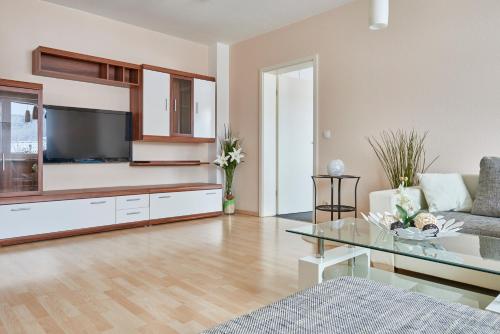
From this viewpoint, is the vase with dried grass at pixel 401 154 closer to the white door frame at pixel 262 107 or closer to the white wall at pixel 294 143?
the white door frame at pixel 262 107

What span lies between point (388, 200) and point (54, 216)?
3.33 meters

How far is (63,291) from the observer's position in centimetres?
239

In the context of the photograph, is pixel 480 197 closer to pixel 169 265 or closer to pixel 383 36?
pixel 383 36

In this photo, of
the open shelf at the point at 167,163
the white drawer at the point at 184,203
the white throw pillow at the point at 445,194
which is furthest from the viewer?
the open shelf at the point at 167,163

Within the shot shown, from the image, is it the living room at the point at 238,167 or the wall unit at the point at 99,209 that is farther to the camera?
the wall unit at the point at 99,209

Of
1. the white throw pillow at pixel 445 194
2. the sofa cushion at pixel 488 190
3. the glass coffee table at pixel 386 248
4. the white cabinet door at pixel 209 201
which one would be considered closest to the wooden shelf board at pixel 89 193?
the white cabinet door at pixel 209 201

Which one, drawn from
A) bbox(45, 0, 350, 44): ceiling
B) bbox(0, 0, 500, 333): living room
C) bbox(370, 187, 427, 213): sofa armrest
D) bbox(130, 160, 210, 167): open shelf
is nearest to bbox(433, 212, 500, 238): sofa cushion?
bbox(0, 0, 500, 333): living room

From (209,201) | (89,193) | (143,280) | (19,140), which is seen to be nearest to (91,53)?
(19,140)

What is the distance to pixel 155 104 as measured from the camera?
4930mm

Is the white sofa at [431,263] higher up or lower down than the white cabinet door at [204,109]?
lower down

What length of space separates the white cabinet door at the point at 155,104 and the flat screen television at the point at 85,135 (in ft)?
0.96

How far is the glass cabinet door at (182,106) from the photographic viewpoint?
5.16 metres

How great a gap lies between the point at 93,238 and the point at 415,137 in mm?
3565

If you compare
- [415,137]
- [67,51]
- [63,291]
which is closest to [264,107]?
[415,137]
